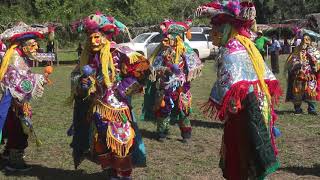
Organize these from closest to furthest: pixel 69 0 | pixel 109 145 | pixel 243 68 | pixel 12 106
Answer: pixel 243 68 < pixel 109 145 < pixel 12 106 < pixel 69 0

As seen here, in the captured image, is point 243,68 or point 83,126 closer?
point 243,68

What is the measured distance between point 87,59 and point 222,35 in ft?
5.52

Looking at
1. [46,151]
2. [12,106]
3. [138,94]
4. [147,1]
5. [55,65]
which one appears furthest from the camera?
[147,1]

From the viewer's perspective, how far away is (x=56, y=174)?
665cm

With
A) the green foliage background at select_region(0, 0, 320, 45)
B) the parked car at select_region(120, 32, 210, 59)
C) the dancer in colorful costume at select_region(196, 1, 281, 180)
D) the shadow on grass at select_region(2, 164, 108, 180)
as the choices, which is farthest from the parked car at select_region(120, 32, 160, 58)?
the dancer in colorful costume at select_region(196, 1, 281, 180)

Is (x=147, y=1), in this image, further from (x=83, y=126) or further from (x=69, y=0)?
(x=83, y=126)

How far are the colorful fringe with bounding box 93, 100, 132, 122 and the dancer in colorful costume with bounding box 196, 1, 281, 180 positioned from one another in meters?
1.15

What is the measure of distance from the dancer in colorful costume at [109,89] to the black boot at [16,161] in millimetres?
1318

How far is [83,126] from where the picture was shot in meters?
6.08

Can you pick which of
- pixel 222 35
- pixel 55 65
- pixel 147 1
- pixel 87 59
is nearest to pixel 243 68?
pixel 222 35

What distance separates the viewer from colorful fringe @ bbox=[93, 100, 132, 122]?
554 centimetres

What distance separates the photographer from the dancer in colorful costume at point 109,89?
555 centimetres

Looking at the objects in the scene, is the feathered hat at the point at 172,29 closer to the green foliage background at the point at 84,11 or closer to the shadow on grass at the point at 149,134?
the shadow on grass at the point at 149,134

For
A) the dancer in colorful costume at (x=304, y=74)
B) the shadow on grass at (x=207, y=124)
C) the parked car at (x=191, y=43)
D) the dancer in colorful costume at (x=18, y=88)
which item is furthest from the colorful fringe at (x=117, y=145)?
the parked car at (x=191, y=43)
